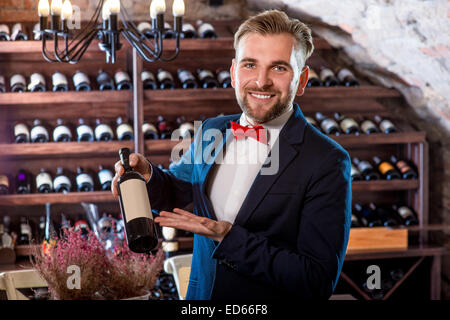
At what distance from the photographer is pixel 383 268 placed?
12.3 feet

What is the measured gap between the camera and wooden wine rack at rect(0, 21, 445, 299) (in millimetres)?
3314

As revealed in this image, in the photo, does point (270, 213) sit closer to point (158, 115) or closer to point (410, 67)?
point (410, 67)

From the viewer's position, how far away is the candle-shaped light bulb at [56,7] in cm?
188

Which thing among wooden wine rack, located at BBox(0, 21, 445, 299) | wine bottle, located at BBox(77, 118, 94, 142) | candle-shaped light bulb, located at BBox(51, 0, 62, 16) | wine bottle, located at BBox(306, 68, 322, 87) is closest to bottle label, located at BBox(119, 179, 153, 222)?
candle-shaped light bulb, located at BBox(51, 0, 62, 16)

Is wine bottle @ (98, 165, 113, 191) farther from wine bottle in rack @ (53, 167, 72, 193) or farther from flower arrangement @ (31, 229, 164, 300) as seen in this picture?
flower arrangement @ (31, 229, 164, 300)

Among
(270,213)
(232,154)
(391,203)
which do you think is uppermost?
(232,154)

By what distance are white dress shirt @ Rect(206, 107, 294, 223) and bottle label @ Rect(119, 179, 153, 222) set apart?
0.23m

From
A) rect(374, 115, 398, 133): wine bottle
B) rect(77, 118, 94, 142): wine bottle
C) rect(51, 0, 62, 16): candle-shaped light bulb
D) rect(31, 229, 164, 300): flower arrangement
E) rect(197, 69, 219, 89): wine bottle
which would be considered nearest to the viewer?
rect(31, 229, 164, 300): flower arrangement

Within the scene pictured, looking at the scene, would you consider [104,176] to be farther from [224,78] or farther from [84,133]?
[224,78]

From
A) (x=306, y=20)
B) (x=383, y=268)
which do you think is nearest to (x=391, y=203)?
(x=383, y=268)

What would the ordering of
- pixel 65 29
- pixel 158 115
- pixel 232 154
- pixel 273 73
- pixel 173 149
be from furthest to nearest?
pixel 158 115 → pixel 173 149 → pixel 65 29 → pixel 232 154 → pixel 273 73

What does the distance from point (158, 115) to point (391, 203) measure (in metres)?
1.89

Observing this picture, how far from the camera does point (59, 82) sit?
3.32 metres

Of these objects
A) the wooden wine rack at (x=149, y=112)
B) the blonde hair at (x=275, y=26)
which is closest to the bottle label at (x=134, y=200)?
the blonde hair at (x=275, y=26)
